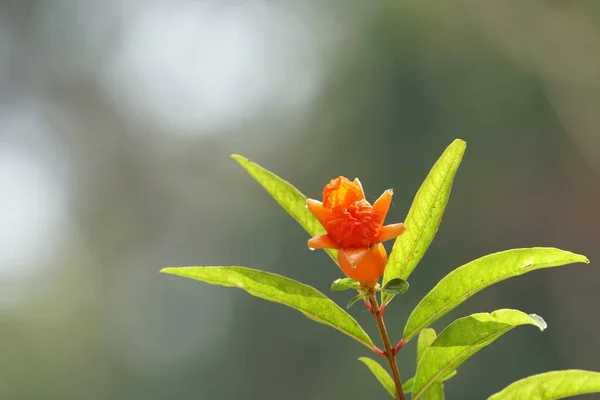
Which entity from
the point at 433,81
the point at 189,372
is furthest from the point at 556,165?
the point at 189,372

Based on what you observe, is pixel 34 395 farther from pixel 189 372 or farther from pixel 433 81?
pixel 433 81

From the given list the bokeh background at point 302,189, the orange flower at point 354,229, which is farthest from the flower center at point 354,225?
the bokeh background at point 302,189

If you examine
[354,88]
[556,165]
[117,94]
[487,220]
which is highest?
[117,94]

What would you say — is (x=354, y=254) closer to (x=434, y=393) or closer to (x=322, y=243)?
(x=322, y=243)

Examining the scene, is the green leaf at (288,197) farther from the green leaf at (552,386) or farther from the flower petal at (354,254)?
the green leaf at (552,386)

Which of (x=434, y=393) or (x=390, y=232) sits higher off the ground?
(x=390, y=232)

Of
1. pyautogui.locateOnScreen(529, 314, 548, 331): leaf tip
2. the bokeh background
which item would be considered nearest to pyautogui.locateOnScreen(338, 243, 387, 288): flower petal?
pyautogui.locateOnScreen(529, 314, 548, 331): leaf tip

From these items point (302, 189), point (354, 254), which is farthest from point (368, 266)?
point (302, 189)
